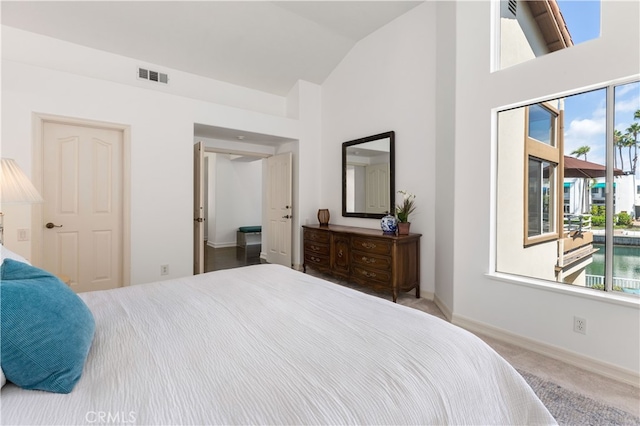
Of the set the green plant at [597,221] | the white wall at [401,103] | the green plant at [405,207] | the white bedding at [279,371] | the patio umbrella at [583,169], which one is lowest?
the white bedding at [279,371]

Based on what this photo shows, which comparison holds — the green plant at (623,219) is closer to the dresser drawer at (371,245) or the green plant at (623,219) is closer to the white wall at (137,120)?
the dresser drawer at (371,245)

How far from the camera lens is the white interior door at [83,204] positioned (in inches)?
122

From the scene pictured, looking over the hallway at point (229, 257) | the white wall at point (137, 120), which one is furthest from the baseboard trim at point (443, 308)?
the hallway at point (229, 257)

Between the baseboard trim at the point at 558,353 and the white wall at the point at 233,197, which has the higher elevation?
the white wall at the point at 233,197

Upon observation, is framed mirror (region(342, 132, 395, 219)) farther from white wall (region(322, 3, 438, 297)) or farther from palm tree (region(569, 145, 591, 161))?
palm tree (region(569, 145, 591, 161))

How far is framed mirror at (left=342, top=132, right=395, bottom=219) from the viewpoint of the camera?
3.94 metres

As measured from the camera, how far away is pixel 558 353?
216cm

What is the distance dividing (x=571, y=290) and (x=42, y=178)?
488cm

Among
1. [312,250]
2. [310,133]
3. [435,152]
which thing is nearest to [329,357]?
[435,152]

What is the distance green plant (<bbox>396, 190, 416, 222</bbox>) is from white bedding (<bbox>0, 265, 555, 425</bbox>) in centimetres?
219

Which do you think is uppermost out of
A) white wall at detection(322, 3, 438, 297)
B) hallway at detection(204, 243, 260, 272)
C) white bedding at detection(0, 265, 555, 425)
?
white wall at detection(322, 3, 438, 297)

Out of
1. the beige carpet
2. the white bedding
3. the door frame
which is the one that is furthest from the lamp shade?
the beige carpet

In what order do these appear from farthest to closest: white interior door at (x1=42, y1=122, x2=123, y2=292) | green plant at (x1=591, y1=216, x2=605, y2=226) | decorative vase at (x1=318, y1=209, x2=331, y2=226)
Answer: decorative vase at (x1=318, y1=209, x2=331, y2=226) → white interior door at (x1=42, y1=122, x2=123, y2=292) → green plant at (x1=591, y1=216, x2=605, y2=226)

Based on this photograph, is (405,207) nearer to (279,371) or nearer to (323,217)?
(323,217)
